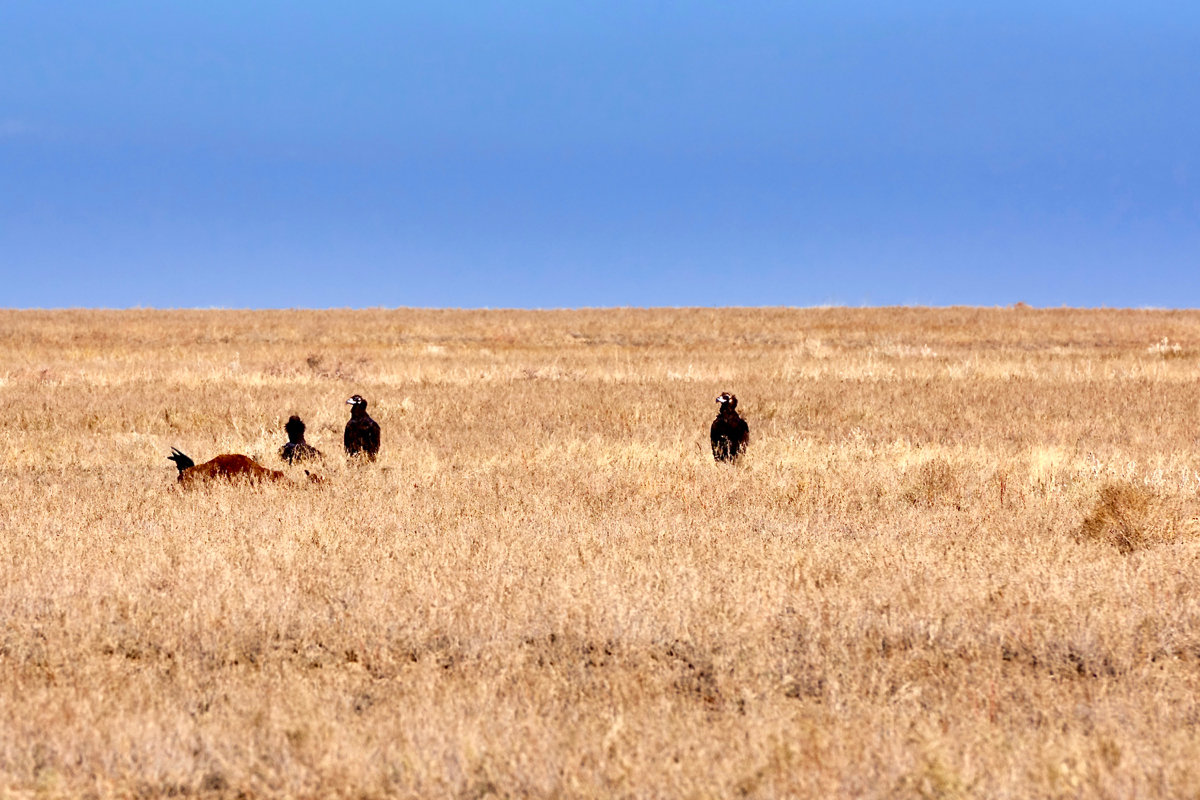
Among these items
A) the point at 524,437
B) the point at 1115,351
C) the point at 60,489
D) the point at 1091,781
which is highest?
the point at 1115,351

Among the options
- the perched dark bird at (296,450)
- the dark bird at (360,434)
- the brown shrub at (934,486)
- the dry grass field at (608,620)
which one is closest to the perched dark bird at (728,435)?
the dry grass field at (608,620)

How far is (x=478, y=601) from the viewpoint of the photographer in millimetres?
4930

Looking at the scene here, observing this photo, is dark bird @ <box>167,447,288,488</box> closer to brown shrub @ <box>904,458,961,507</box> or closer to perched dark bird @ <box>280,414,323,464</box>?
perched dark bird @ <box>280,414,323,464</box>

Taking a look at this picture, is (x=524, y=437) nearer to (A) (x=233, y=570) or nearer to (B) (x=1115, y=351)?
(A) (x=233, y=570)

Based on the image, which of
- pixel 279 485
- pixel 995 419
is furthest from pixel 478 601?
pixel 995 419

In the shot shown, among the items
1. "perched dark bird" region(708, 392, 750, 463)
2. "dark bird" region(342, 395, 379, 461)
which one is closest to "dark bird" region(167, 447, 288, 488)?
"dark bird" region(342, 395, 379, 461)

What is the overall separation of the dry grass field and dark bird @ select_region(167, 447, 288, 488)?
238 millimetres

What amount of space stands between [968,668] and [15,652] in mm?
4181

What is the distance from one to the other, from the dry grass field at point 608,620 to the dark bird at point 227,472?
24cm

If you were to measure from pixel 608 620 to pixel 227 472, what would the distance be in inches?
199

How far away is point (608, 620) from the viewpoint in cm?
459

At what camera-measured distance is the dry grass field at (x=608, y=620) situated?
3258mm

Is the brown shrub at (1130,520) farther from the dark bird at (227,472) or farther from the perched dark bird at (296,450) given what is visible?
the perched dark bird at (296,450)

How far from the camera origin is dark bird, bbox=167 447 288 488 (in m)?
8.29
